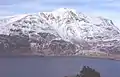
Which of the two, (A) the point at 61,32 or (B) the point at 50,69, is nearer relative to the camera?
(B) the point at 50,69

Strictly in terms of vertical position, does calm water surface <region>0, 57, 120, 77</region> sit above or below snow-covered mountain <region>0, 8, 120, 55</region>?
below

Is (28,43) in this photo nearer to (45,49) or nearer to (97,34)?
(45,49)

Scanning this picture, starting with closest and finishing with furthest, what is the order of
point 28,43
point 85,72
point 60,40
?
point 85,72, point 28,43, point 60,40

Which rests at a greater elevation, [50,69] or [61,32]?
[61,32]

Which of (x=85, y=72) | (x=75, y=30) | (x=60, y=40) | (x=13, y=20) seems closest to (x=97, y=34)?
(x=75, y=30)

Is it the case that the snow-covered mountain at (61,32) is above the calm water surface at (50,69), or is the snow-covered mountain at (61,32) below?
above

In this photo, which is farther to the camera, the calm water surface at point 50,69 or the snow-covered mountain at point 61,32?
the snow-covered mountain at point 61,32

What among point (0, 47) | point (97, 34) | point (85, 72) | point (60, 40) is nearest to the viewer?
point (85, 72)

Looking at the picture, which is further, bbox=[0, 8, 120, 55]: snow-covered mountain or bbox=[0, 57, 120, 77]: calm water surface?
bbox=[0, 8, 120, 55]: snow-covered mountain
